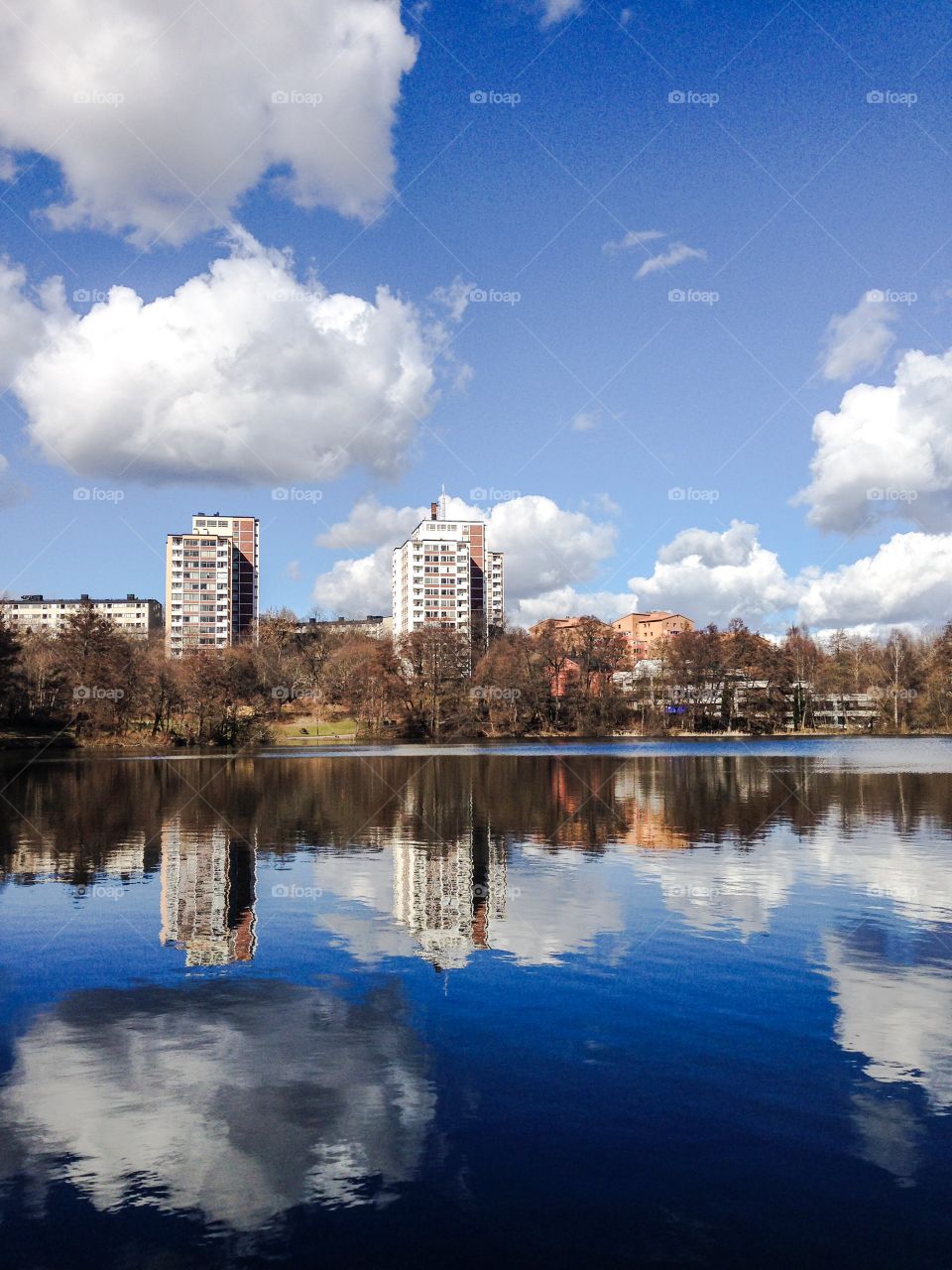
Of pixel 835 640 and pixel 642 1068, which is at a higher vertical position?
pixel 835 640

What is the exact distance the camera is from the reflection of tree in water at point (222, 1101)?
791 cm

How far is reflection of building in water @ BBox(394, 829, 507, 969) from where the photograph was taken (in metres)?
15.2

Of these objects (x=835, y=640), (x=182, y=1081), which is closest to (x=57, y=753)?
(x=182, y=1081)

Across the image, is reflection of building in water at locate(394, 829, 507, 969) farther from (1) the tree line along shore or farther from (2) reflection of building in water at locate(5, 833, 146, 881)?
(1) the tree line along shore

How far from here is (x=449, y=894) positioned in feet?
61.0

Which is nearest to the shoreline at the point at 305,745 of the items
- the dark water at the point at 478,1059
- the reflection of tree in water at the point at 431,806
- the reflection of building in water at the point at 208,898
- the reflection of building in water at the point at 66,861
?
the reflection of tree in water at the point at 431,806

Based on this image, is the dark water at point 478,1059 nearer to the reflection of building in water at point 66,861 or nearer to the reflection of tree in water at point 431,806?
the reflection of building in water at point 66,861

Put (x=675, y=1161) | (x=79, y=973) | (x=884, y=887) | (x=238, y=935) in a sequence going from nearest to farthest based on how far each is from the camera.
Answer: (x=675, y=1161) < (x=79, y=973) < (x=238, y=935) < (x=884, y=887)

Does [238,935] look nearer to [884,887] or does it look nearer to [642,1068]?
[642,1068]

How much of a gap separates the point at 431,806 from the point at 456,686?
263 feet

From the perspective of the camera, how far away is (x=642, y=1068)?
1012 centimetres

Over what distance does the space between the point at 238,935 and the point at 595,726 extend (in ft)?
342

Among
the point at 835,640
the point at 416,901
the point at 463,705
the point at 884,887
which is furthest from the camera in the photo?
the point at 835,640

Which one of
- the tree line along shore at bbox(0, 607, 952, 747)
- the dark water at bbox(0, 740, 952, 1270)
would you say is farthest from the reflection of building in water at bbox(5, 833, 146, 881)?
the tree line along shore at bbox(0, 607, 952, 747)
